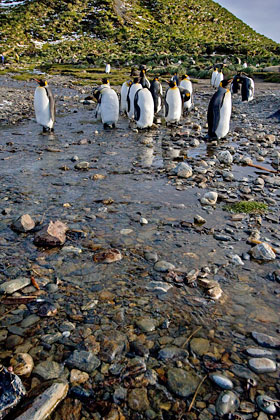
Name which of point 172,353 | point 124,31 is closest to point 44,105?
point 172,353

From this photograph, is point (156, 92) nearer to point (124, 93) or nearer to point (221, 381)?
point (124, 93)

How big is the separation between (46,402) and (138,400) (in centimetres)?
52

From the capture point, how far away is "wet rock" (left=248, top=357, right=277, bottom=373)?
2.08 metres

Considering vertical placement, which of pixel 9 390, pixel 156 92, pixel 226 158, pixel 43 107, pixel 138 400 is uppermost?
pixel 156 92

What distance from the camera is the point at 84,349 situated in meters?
2.23

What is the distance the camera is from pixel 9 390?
6.00 feet

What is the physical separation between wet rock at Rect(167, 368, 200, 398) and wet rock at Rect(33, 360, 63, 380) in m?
0.70

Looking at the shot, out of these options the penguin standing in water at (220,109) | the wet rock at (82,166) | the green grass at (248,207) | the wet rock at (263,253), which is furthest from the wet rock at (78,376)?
the penguin standing in water at (220,109)

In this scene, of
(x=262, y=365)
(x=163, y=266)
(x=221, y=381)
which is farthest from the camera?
(x=163, y=266)

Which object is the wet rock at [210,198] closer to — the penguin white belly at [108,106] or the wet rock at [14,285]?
the wet rock at [14,285]

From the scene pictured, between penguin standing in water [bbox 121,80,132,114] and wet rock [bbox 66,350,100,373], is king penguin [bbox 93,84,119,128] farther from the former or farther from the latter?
wet rock [bbox 66,350,100,373]

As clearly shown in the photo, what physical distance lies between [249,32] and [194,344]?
4079 inches

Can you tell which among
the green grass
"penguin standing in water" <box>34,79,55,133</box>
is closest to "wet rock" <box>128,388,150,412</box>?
the green grass

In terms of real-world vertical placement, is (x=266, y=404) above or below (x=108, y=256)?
below
